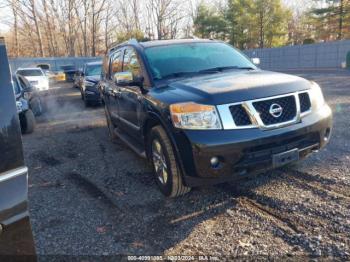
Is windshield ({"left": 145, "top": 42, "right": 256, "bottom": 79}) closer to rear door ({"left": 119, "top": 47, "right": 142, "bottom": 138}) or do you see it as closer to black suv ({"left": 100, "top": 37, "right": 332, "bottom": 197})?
black suv ({"left": 100, "top": 37, "right": 332, "bottom": 197})

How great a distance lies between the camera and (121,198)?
12.3 ft

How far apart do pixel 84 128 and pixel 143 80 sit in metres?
4.75

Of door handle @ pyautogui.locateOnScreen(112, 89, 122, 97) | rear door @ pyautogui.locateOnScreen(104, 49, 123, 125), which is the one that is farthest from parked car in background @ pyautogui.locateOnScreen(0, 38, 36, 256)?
rear door @ pyautogui.locateOnScreen(104, 49, 123, 125)

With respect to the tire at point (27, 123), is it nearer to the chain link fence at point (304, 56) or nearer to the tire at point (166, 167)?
the tire at point (166, 167)

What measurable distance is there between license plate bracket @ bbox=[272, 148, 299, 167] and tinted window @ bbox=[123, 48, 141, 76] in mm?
2200

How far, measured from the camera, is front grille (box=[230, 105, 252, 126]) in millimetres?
2936

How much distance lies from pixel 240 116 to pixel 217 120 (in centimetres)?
24

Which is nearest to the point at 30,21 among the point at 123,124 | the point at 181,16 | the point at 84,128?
the point at 181,16

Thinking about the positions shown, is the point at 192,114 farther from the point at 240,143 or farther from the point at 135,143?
the point at 135,143

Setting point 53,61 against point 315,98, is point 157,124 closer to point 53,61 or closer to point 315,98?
point 315,98

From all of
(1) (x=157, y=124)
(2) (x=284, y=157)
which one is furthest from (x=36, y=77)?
(2) (x=284, y=157)

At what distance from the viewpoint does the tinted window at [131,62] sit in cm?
430

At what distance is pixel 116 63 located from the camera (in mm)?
5488

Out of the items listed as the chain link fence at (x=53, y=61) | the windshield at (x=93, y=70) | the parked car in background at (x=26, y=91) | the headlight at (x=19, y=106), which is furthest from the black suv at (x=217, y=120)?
the chain link fence at (x=53, y=61)
